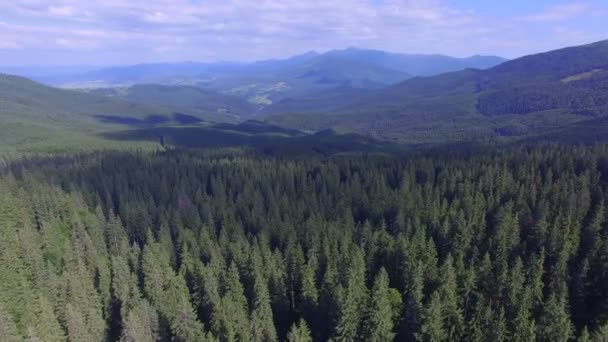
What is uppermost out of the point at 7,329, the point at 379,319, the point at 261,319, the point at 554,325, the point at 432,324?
the point at 7,329

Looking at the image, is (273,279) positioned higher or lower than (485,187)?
lower

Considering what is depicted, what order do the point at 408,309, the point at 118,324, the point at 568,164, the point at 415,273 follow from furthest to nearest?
the point at 568,164 < the point at 118,324 < the point at 415,273 < the point at 408,309

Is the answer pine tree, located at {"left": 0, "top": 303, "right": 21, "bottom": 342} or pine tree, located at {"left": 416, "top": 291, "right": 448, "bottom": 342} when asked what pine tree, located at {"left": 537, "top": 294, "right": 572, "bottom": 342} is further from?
pine tree, located at {"left": 0, "top": 303, "right": 21, "bottom": 342}

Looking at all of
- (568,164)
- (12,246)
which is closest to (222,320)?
(12,246)

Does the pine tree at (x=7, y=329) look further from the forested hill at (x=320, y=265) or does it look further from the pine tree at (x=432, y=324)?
the pine tree at (x=432, y=324)

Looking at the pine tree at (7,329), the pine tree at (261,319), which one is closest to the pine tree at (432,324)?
the pine tree at (261,319)

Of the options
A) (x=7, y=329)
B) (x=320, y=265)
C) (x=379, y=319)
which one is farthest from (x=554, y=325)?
(x=7, y=329)

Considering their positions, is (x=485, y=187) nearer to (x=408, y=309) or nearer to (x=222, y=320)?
(x=408, y=309)

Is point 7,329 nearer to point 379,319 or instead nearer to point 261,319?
point 261,319
